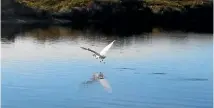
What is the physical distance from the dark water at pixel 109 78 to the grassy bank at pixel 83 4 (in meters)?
36.8

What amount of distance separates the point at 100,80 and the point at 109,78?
0.50 m

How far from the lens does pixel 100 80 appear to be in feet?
57.2

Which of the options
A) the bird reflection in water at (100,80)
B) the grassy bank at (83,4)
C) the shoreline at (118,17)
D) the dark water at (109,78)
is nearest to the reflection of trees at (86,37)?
the dark water at (109,78)

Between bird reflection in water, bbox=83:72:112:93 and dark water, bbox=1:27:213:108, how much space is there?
0.13 meters

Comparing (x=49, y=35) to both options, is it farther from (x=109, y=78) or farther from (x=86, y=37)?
(x=109, y=78)

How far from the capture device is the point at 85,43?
31.9 m

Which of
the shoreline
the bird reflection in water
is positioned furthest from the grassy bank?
the bird reflection in water

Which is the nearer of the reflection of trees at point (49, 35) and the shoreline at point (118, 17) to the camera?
the reflection of trees at point (49, 35)

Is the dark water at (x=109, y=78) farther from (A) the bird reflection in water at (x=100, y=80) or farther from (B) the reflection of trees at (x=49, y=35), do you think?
(B) the reflection of trees at (x=49, y=35)

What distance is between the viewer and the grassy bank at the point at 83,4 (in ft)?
209

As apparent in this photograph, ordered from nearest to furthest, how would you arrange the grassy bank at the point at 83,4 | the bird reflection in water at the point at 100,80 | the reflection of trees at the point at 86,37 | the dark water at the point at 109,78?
the dark water at the point at 109,78, the bird reflection in water at the point at 100,80, the reflection of trees at the point at 86,37, the grassy bank at the point at 83,4

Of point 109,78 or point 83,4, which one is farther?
point 83,4

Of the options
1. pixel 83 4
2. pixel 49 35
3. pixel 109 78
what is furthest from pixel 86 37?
pixel 83 4

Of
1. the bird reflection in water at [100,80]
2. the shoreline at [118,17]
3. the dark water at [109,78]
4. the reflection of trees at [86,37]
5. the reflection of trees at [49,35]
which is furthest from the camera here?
the shoreline at [118,17]
